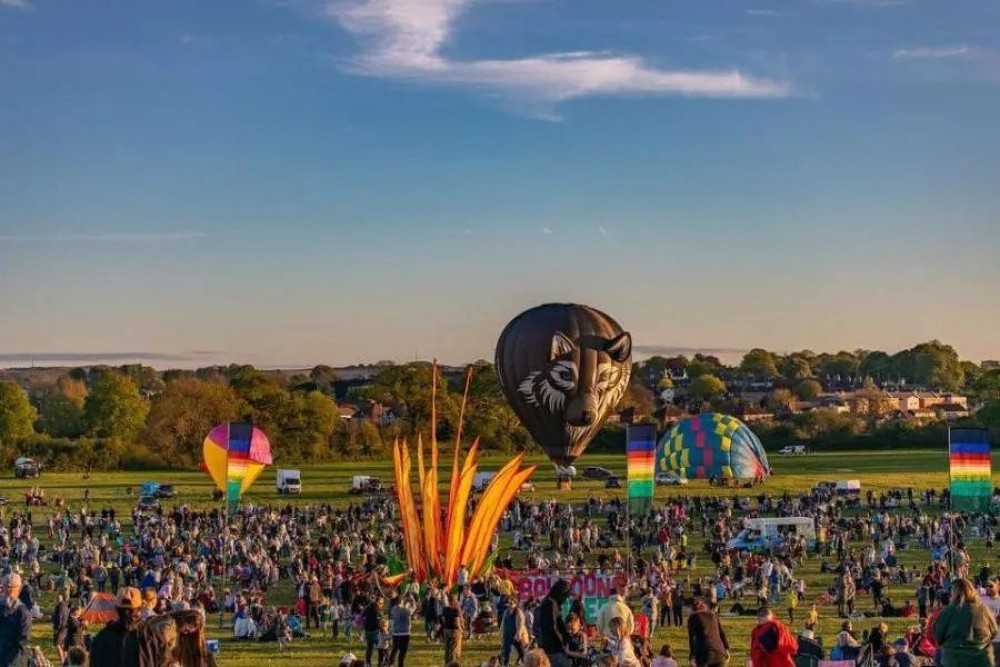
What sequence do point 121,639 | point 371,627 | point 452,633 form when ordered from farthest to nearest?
Result: 1. point 452,633
2. point 371,627
3. point 121,639

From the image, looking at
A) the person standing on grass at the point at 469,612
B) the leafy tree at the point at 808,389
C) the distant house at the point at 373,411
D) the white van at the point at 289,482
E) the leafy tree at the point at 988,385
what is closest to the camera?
the person standing on grass at the point at 469,612

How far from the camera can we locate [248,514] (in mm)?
43875

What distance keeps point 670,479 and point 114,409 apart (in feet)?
168

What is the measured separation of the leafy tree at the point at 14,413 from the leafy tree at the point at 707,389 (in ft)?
260

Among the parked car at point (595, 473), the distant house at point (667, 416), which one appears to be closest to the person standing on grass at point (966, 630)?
the parked car at point (595, 473)

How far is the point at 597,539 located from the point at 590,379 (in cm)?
1026

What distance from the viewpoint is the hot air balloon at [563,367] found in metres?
46.2

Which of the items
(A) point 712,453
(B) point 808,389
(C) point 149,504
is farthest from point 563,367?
(B) point 808,389

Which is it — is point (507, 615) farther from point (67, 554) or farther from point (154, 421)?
point (154, 421)

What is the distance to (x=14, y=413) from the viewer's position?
90812 mm

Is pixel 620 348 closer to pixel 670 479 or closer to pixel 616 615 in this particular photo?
pixel 670 479

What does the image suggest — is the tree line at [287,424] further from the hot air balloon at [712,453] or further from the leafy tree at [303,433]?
the hot air balloon at [712,453]

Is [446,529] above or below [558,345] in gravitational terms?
below

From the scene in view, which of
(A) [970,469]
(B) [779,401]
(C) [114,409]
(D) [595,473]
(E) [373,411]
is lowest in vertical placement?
(D) [595,473]
